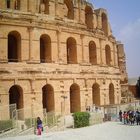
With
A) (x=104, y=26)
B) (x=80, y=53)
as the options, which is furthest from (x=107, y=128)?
(x=104, y=26)

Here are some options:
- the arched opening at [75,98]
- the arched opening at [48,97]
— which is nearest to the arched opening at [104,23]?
the arched opening at [75,98]

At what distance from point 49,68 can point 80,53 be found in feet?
13.6

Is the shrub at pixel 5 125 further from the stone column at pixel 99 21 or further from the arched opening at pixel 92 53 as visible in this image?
the stone column at pixel 99 21

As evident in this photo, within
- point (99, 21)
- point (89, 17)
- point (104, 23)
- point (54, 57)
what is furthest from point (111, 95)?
point (54, 57)

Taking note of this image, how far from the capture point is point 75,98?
88.0ft

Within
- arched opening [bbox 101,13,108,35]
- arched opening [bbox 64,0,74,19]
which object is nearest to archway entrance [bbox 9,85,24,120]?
arched opening [bbox 64,0,74,19]

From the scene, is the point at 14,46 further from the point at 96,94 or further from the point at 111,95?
the point at 111,95

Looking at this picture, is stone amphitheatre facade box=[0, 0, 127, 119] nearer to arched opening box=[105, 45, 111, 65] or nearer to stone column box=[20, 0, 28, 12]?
stone column box=[20, 0, 28, 12]

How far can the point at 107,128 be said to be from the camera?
19516 millimetres

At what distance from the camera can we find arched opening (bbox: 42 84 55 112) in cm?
2453

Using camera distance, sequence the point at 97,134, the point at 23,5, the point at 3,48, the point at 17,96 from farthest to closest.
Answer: the point at 23,5 < the point at 17,96 < the point at 3,48 < the point at 97,134

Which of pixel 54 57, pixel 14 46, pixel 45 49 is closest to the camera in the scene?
pixel 14 46

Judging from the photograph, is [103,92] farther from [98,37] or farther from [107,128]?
[107,128]

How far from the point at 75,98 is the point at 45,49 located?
205 inches
